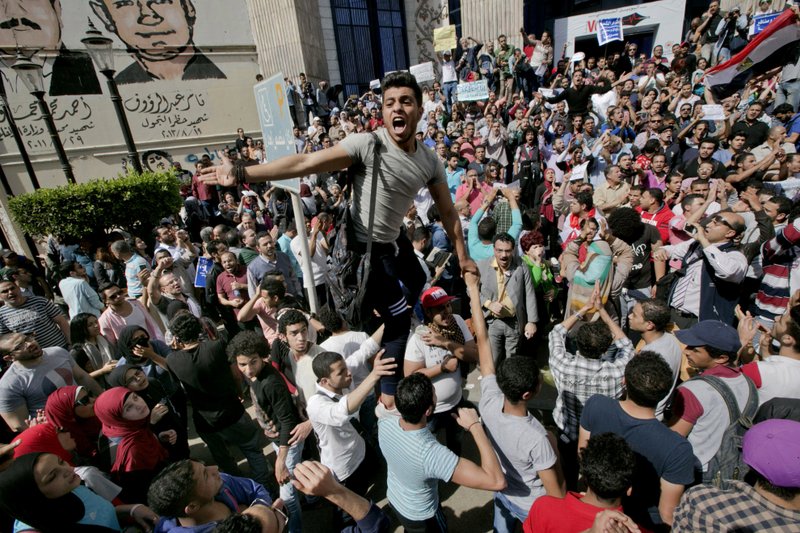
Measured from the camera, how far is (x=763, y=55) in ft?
25.4

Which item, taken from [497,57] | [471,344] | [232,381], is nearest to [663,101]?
[497,57]

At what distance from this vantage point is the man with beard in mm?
1769

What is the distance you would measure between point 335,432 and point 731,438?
2304mm

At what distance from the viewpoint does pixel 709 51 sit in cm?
1151

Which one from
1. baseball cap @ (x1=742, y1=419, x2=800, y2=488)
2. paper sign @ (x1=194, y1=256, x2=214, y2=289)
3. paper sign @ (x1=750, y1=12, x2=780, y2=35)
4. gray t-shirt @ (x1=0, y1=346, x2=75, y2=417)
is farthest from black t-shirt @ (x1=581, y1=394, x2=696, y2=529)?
paper sign @ (x1=750, y1=12, x2=780, y2=35)

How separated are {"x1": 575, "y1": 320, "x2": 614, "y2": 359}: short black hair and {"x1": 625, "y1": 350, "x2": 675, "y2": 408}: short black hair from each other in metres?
0.40

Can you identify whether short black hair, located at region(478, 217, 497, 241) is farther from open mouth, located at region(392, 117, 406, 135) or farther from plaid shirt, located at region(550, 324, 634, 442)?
open mouth, located at region(392, 117, 406, 135)

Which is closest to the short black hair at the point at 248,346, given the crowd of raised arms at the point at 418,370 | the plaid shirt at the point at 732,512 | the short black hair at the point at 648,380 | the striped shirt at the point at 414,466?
the crowd of raised arms at the point at 418,370

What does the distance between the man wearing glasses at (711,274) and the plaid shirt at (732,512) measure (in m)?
2.39

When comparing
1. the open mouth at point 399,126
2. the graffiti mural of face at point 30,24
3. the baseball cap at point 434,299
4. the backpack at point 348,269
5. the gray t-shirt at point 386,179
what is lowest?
the baseball cap at point 434,299

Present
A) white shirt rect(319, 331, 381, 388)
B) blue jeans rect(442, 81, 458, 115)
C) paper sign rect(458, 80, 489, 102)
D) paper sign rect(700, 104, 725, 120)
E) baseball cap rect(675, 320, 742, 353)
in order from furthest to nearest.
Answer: blue jeans rect(442, 81, 458, 115), paper sign rect(458, 80, 489, 102), paper sign rect(700, 104, 725, 120), white shirt rect(319, 331, 381, 388), baseball cap rect(675, 320, 742, 353)

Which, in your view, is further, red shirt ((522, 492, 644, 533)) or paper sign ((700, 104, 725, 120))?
paper sign ((700, 104, 725, 120))

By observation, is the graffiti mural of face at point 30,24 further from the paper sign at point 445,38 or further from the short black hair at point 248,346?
the short black hair at point 248,346

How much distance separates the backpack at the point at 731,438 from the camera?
2047mm
